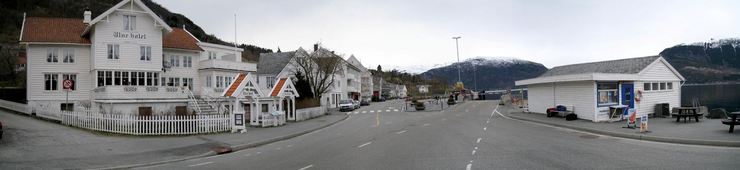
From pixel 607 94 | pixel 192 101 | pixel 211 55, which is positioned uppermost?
pixel 211 55

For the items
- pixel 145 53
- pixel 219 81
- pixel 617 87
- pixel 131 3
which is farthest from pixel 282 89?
pixel 617 87

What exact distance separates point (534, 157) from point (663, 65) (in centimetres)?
2338

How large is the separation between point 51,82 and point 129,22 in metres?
7.26

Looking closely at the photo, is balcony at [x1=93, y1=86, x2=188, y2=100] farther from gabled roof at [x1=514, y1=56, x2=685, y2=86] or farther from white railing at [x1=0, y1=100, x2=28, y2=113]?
gabled roof at [x1=514, y1=56, x2=685, y2=86]

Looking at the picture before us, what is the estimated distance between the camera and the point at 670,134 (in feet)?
60.3

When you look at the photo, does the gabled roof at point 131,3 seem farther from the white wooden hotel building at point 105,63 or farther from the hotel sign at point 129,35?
the hotel sign at point 129,35

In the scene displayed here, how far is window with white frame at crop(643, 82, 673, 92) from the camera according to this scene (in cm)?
3019

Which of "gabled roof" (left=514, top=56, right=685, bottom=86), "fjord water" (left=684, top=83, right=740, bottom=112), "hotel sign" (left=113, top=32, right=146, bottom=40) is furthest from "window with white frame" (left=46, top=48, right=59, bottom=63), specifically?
"fjord water" (left=684, top=83, right=740, bottom=112)

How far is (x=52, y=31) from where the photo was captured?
1436 inches

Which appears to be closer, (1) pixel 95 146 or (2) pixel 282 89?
(1) pixel 95 146

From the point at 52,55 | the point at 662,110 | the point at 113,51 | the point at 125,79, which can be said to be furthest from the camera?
the point at 125,79

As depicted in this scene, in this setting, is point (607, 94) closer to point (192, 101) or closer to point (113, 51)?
point (192, 101)

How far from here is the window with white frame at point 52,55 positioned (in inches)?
1384

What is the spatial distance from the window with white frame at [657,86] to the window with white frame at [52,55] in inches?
1636
